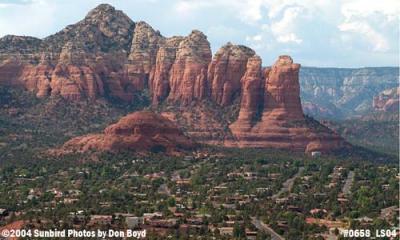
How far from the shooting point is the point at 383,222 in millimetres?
142875

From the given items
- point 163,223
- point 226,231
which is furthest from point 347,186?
point 163,223

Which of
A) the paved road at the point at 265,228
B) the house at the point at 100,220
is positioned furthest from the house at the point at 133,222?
the paved road at the point at 265,228

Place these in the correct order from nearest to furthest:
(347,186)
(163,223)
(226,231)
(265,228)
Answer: (226,231) < (265,228) < (163,223) < (347,186)

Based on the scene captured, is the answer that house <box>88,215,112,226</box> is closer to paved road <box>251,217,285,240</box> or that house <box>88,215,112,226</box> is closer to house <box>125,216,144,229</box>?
house <box>125,216,144,229</box>

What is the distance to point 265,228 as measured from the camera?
143 m

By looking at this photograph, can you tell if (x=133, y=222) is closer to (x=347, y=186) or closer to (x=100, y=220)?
(x=100, y=220)

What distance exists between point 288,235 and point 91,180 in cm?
6781

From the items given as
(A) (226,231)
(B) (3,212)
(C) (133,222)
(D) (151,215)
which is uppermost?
(C) (133,222)

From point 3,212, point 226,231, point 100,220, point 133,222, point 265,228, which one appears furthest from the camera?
point 3,212

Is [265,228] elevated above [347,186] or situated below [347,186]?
above

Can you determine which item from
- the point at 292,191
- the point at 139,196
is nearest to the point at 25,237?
the point at 139,196

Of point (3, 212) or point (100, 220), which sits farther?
point (3, 212)

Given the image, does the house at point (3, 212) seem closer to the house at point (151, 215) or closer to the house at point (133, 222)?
the house at point (133, 222)

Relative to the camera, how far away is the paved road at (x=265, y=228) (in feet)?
447
